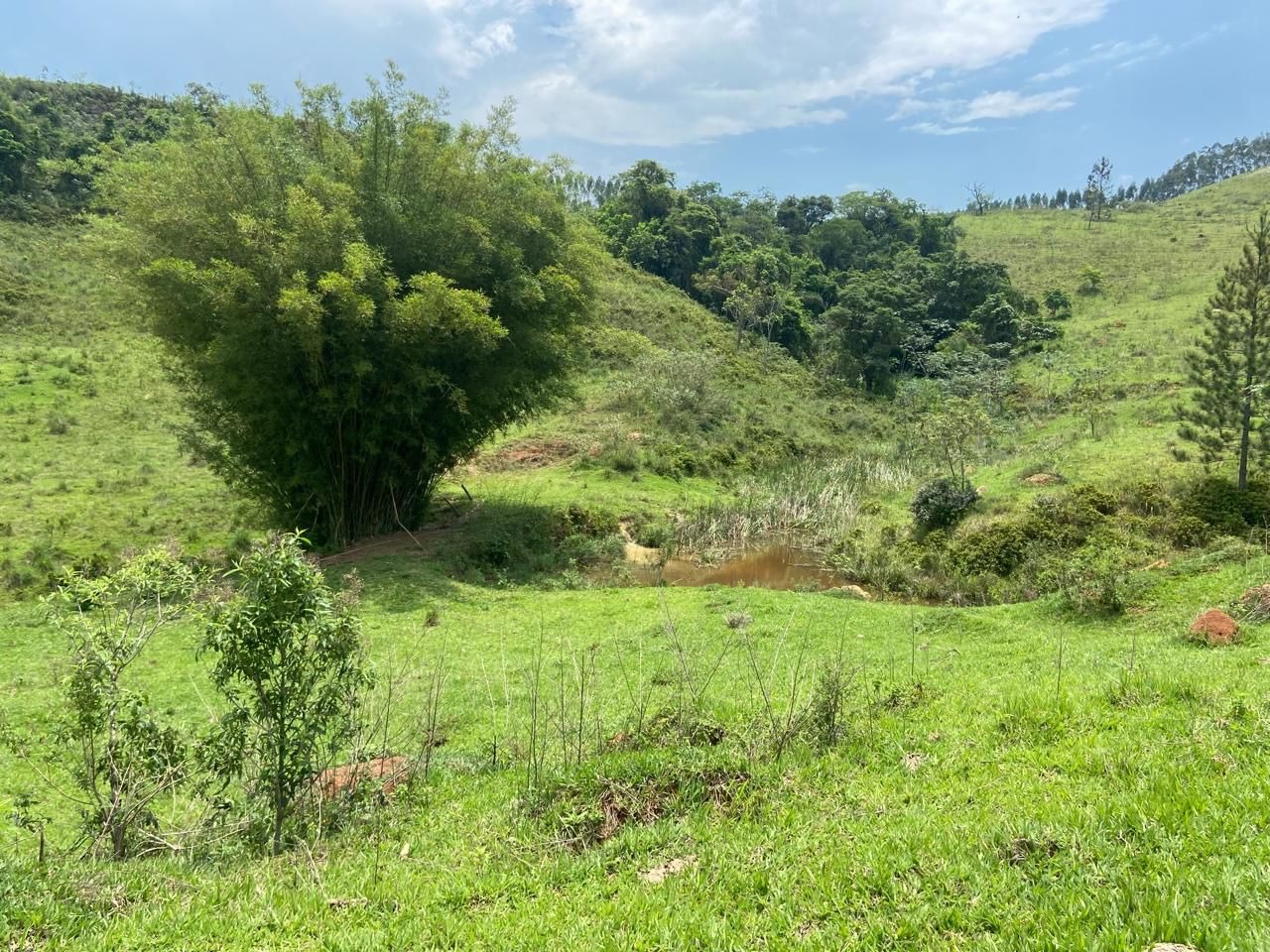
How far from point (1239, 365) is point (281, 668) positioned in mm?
18814

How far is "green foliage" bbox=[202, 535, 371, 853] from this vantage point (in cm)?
450

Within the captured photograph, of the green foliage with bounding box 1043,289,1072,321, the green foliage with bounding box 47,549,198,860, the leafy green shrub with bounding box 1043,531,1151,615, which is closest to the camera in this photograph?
the green foliage with bounding box 47,549,198,860

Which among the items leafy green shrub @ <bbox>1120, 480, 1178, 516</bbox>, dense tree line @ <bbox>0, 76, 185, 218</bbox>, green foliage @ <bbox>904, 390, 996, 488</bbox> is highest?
dense tree line @ <bbox>0, 76, 185, 218</bbox>

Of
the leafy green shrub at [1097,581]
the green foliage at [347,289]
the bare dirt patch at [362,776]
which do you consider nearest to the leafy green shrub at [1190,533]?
the leafy green shrub at [1097,581]

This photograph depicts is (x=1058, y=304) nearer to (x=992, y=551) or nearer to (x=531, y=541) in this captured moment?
(x=992, y=551)

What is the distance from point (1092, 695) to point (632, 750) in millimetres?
3764

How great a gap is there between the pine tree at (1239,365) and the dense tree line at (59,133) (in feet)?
132

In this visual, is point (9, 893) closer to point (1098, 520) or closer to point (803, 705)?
point (803, 705)

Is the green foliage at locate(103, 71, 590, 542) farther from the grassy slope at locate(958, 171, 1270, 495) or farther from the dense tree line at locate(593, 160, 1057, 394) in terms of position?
the dense tree line at locate(593, 160, 1057, 394)

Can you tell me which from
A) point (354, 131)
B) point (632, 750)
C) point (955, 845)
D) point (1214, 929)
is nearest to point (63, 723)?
point (632, 750)

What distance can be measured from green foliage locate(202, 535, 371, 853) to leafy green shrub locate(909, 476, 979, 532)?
15433 mm

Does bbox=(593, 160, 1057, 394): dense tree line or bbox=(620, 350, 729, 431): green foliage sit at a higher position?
bbox=(593, 160, 1057, 394): dense tree line

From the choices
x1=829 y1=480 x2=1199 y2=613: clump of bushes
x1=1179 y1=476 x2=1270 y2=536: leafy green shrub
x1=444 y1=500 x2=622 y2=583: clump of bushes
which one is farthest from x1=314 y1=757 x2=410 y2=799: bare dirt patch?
x1=1179 y1=476 x2=1270 y2=536: leafy green shrub

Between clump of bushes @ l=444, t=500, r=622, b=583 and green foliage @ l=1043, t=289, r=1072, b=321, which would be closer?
clump of bushes @ l=444, t=500, r=622, b=583
